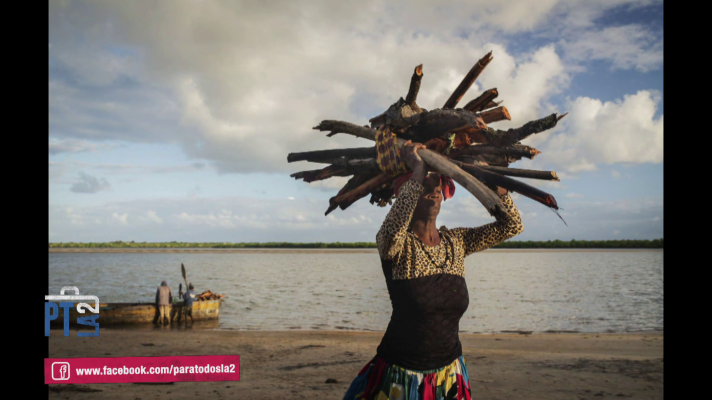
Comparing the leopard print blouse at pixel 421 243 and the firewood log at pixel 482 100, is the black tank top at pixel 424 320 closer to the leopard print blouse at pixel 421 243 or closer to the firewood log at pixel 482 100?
the leopard print blouse at pixel 421 243

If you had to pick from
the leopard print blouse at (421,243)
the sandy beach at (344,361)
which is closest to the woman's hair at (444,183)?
the leopard print blouse at (421,243)

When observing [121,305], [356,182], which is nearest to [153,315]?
[121,305]

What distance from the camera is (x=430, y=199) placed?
9.45 ft

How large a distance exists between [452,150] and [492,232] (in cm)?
58

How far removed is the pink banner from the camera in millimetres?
9000

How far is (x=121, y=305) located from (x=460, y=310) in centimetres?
1825

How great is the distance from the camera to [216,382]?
8.81 m

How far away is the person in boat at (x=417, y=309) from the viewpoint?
2.67 m

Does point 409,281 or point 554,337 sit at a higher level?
point 409,281

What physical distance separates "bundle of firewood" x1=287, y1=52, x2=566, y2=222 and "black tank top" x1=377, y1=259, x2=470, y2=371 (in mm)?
570

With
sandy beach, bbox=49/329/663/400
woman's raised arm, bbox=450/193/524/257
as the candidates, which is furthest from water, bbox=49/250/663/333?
woman's raised arm, bbox=450/193/524/257

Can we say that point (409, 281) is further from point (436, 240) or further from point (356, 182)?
point (356, 182)

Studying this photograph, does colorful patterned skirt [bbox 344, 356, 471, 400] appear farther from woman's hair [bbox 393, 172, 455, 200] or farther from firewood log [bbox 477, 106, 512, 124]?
firewood log [bbox 477, 106, 512, 124]

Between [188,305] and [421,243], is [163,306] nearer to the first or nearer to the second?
[188,305]
